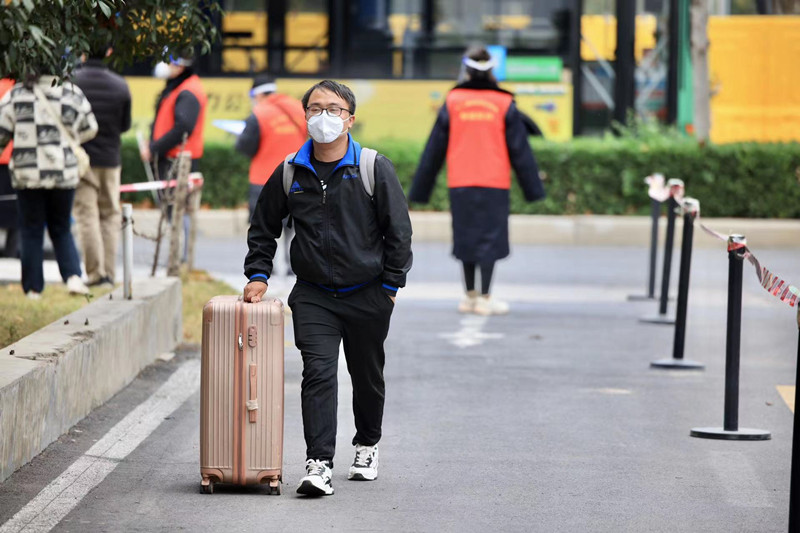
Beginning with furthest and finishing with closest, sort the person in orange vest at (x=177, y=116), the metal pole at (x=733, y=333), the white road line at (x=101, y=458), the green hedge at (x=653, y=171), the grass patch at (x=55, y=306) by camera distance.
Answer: the green hedge at (x=653, y=171) → the person in orange vest at (x=177, y=116) → the grass patch at (x=55, y=306) → the metal pole at (x=733, y=333) → the white road line at (x=101, y=458)

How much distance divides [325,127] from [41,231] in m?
5.05

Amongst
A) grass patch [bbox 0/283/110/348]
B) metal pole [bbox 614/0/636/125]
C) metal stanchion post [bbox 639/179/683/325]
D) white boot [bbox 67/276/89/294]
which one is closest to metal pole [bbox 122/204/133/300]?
grass patch [bbox 0/283/110/348]

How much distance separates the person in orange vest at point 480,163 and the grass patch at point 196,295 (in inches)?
72.3

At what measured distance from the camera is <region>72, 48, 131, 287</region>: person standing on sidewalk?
11.2m

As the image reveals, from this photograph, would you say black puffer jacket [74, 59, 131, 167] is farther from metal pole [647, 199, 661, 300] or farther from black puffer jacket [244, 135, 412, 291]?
black puffer jacket [244, 135, 412, 291]

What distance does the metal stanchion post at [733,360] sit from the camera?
24.1 ft

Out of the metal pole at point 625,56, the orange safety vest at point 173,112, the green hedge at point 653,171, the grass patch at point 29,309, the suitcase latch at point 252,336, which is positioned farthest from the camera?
the metal pole at point 625,56

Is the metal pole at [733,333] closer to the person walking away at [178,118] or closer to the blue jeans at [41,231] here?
the blue jeans at [41,231]

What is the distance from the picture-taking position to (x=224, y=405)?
6.08 m

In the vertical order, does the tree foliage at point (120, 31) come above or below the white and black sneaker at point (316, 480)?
above

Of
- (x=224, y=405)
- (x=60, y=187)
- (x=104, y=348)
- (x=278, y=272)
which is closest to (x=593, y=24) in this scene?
(x=278, y=272)

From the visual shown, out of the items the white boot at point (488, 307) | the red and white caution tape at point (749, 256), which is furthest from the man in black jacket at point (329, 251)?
the white boot at point (488, 307)

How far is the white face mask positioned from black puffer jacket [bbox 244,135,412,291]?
0.14 m

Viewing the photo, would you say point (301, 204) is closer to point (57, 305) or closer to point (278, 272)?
point (57, 305)
